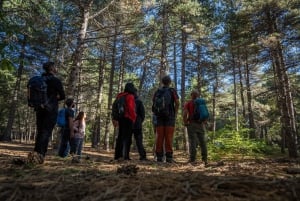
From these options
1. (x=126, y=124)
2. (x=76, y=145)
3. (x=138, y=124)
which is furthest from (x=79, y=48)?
(x=126, y=124)

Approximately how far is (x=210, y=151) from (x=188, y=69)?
1635cm

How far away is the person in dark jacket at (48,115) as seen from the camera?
541cm

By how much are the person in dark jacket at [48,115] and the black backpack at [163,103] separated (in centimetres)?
243

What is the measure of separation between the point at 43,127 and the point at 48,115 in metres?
0.23

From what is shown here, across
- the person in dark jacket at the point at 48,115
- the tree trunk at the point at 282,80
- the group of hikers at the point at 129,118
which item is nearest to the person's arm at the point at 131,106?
the group of hikers at the point at 129,118

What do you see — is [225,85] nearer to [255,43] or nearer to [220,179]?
[255,43]

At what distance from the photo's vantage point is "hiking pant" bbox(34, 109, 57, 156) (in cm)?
540

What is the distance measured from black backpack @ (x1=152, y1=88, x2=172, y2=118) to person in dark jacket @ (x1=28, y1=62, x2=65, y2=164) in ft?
7.97

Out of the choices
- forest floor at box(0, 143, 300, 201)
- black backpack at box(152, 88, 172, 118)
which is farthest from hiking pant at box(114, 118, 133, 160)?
forest floor at box(0, 143, 300, 201)

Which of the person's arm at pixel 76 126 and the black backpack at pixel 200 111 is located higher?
the black backpack at pixel 200 111

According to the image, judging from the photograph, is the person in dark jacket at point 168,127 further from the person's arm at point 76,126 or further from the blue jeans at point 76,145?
the person's arm at point 76,126

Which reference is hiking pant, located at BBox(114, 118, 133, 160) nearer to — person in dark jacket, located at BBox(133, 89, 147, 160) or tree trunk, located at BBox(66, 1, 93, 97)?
person in dark jacket, located at BBox(133, 89, 147, 160)

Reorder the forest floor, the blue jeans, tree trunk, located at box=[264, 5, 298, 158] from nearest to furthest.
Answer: the forest floor < the blue jeans < tree trunk, located at box=[264, 5, 298, 158]

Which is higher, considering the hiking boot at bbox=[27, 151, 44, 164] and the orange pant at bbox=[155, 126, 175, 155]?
the orange pant at bbox=[155, 126, 175, 155]
